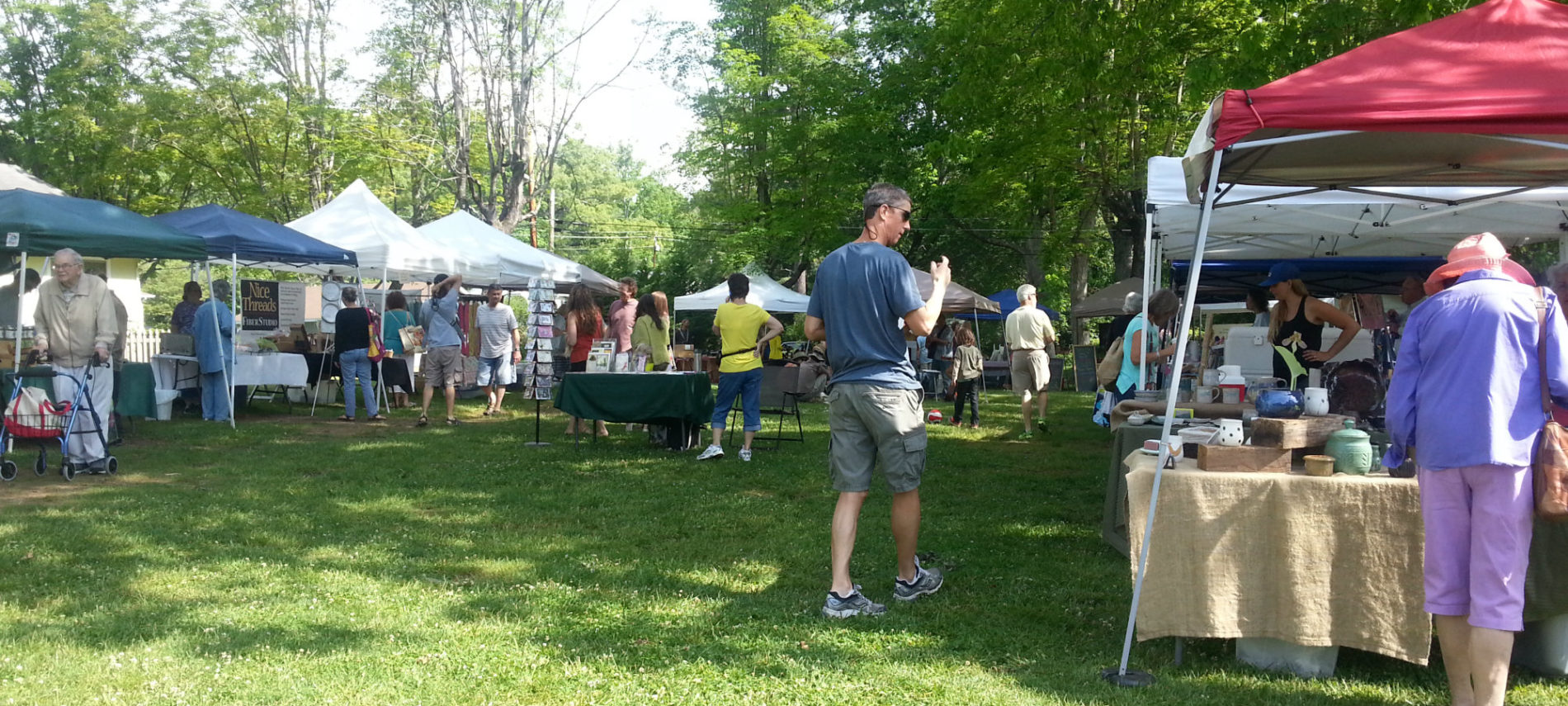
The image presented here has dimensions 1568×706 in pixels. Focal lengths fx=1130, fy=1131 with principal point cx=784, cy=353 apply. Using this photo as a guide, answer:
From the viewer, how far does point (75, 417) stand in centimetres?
825

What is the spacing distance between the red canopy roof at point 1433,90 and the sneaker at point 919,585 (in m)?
2.29

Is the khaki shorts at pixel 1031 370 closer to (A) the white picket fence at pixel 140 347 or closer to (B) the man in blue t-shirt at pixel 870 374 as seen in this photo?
(B) the man in blue t-shirt at pixel 870 374

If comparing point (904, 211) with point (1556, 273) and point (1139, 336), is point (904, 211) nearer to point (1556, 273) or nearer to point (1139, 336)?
point (1556, 273)

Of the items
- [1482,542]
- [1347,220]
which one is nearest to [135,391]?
[1347,220]

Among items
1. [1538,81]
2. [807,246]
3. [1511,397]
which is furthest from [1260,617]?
[807,246]

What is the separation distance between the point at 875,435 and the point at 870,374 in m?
0.26

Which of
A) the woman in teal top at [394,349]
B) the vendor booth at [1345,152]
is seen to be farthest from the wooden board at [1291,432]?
the woman in teal top at [394,349]

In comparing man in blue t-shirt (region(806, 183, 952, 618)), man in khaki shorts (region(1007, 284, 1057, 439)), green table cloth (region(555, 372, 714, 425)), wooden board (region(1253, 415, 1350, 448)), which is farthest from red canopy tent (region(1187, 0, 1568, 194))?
man in khaki shorts (region(1007, 284, 1057, 439))

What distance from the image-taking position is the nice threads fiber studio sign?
14.6m

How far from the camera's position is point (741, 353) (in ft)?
29.6

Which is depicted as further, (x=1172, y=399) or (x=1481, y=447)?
(x=1172, y=399)

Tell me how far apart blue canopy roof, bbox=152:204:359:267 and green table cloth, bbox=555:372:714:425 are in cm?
423

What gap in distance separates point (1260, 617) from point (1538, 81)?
191cm

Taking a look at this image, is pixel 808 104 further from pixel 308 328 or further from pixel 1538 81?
pixel 1538 81
